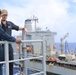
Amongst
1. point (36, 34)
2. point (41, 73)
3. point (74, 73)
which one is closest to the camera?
point (41, 73)

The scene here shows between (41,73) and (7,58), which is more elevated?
(7,58)

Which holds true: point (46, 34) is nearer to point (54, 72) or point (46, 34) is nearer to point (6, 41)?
point (54, 72)

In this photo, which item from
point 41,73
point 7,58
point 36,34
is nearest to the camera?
point 7,58

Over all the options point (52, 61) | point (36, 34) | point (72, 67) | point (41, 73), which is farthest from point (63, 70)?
point (41, 73)

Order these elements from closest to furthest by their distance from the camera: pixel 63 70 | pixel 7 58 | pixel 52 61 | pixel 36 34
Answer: pixel 7 58
pixel 63 70
pixel 52 61
pixel 36 34

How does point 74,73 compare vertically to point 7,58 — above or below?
below

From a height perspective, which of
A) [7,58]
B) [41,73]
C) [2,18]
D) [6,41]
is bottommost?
[41,73]

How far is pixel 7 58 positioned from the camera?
539 centimetres

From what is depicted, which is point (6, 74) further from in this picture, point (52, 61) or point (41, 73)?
point (52, 61)

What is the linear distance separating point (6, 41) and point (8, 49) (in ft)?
0.96

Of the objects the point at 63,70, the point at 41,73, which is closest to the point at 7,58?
the point at 41,73

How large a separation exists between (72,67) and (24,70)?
84.7 feet

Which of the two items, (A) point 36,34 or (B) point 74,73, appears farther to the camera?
(A) point 36,34

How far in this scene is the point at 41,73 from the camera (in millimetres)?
6262
